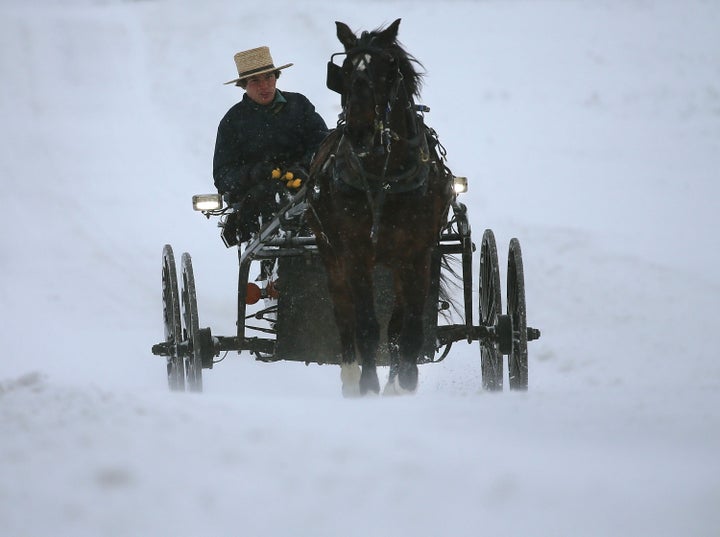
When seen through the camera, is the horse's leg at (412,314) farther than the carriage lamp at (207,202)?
No

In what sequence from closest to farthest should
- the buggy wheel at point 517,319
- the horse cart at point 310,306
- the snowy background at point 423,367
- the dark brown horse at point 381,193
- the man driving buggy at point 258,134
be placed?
the snowy background at point 423,367 < the dark brown horse at point 381,193 < the buggy wheel at point 517,319 < the horse cart at point 310,306 < the man driving buggy at point 258,134

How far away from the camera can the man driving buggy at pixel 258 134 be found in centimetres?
763

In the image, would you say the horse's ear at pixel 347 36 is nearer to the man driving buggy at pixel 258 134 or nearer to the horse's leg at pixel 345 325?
the horse's leg at pixel 345 325

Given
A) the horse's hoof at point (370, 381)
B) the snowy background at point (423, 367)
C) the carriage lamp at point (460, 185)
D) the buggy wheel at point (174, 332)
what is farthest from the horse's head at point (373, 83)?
the buggy wheel at point (174, 332)

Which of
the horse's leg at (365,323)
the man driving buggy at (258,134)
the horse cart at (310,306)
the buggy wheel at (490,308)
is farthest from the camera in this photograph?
the man driving buggy at (258,134)

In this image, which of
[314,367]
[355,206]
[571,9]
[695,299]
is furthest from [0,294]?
[571,9]

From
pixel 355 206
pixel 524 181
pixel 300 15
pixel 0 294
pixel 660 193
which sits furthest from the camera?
pixel 300 15

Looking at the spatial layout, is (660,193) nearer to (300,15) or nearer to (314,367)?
(314,367)

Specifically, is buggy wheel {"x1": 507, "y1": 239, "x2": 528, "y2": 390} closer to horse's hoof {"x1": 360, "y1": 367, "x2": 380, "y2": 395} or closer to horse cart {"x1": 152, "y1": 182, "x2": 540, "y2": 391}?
horse cart {"x1": 152, "y1": 182, "x2": 540, "y2": 391}

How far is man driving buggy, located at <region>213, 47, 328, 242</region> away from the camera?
25.0 feet

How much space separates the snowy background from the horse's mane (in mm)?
1519

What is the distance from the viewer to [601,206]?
16.3 metres

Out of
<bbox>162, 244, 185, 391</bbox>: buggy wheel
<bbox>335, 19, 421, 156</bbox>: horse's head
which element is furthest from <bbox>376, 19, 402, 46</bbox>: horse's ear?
<bbox>162, 244, 185, 391</bbox>: buggy wheel

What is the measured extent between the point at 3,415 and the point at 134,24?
88.4ft
